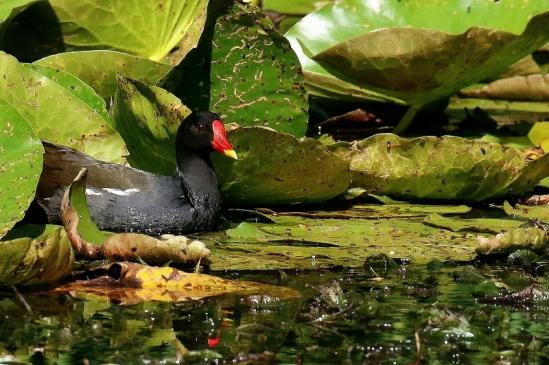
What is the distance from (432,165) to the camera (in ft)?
19.0

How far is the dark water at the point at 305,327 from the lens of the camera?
12.6ft

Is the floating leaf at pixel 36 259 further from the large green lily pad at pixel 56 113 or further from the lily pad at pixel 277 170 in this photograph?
the lily pad at pixel 277 170

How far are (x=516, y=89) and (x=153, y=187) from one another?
8.75 ft

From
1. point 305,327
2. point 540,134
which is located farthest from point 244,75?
point 305,327

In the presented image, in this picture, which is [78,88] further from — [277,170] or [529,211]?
[529,211]

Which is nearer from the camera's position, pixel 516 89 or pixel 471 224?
pixel 471 224

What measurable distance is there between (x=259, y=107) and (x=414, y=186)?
710mm

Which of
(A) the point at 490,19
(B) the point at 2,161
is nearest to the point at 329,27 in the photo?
(A) the point at 490,19

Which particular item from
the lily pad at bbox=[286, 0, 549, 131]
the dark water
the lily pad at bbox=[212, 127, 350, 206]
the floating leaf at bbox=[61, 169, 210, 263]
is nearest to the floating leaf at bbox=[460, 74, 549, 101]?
the lily pad at bbox=[286, 0, 549, 131]

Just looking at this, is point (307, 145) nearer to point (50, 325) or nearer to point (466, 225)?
point (466, 225)

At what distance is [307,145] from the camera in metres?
5.48

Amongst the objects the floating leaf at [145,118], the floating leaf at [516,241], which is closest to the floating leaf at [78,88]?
the floating leaf at [145,118]

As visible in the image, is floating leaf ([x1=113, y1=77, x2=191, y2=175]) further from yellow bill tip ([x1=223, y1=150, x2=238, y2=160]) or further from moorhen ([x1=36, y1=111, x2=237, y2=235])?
yellow bill tip ([x1=223, y1=150, x2=238, y2=160])

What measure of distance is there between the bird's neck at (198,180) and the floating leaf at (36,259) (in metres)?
1.11
